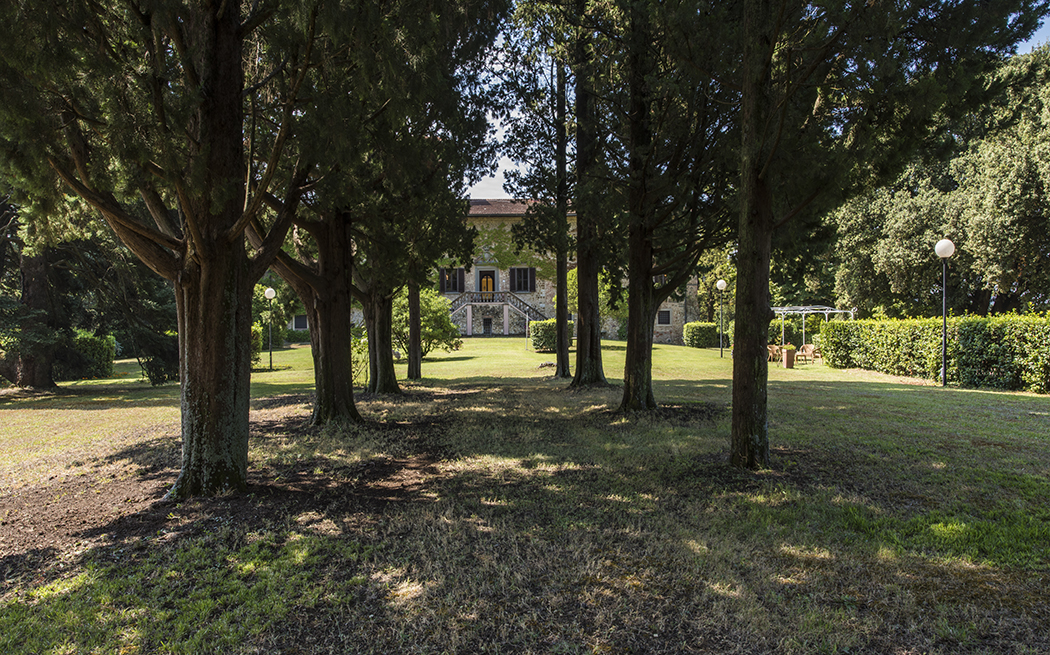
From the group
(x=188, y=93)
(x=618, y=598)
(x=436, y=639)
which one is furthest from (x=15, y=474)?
(x=618, y=598)

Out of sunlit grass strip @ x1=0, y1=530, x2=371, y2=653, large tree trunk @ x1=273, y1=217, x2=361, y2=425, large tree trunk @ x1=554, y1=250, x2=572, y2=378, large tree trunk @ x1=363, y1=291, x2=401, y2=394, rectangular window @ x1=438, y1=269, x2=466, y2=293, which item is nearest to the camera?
sunlit grass strip @ x1=0, y1=530, x2=371, y2=653

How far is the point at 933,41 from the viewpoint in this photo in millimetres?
5086

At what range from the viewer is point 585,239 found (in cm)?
1080

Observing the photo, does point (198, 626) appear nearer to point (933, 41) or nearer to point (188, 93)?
point (188, 93)

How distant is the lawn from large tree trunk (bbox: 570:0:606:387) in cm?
441

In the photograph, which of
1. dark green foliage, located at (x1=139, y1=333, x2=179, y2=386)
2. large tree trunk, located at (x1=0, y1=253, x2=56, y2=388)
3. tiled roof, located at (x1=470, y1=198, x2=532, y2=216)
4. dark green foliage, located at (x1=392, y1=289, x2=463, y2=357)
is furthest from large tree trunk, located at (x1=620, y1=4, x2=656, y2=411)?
tiled roof, located at (x1=470, y1=198, x2=532, y2=216)

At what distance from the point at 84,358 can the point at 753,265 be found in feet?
65.6

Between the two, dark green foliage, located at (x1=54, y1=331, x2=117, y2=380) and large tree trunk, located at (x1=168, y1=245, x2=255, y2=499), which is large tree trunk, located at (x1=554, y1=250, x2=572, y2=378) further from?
dark green foliage, located at (x1=54, y1=331, x2=117, y2=380)

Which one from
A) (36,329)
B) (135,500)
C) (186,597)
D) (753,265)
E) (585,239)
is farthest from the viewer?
(36,329)

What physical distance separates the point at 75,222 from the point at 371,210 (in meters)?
3.74

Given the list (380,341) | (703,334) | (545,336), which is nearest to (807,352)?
(703,334)

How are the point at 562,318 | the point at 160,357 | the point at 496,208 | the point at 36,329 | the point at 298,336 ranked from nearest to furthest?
the point at 36,329 < the point at 562,318 < the point at 160,357 < the point at 496,208 < the point at 298,336

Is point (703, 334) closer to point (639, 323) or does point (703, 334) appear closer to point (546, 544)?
point (639, 323)

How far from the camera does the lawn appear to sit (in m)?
2.62
